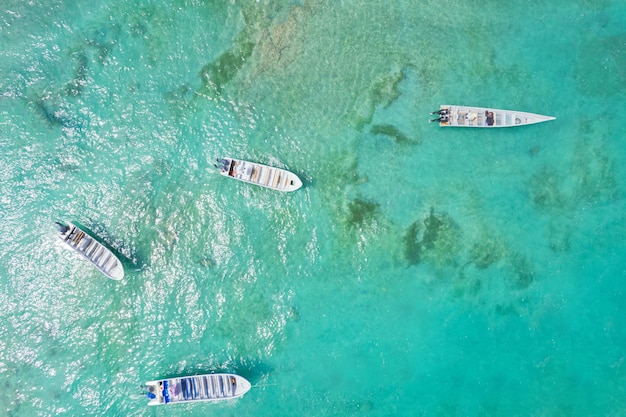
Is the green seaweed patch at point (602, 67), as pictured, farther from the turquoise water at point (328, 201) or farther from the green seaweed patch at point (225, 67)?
the green seaweed patch at point (225, 67)

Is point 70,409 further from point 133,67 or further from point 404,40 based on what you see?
point 404,40

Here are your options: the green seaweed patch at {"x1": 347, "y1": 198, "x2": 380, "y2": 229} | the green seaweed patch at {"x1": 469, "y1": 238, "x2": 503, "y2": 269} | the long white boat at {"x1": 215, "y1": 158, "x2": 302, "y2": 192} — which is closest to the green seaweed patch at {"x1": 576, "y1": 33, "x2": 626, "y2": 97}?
the green seaweed patch at {"x1": 469, "y1": 238, "x2": 503, "y2": 269}

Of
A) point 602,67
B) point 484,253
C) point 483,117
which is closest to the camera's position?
point 483,117

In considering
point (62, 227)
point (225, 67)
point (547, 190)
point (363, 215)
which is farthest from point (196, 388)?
point (547, 190)

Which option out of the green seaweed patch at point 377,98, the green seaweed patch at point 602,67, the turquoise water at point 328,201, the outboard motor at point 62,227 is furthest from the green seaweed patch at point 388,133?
the outboard motor at point 62,227

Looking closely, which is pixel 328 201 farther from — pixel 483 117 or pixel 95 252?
pixel 95 252

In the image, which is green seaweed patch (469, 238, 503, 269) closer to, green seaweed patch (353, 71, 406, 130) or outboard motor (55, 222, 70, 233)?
green seaweed patch (353, 71, 406, 130)
